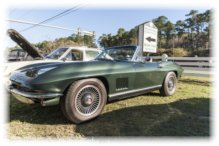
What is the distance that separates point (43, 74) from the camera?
2375 millimetres

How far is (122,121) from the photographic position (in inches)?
108

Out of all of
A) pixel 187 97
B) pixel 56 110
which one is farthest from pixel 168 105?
pixel 56 110

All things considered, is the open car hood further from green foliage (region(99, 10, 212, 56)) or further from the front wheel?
green foliage (region(99, 10, 212, 56))

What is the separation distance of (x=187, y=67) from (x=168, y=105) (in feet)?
18.8

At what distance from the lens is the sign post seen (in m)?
7.83

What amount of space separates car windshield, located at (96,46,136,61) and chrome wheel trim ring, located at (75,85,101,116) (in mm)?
1269

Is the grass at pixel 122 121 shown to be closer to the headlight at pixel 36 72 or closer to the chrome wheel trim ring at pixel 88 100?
the chrome wheel trim ring at pixel 88 100

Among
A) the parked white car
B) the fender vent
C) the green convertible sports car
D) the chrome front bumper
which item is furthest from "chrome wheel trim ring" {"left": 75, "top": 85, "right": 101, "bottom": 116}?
the parked white car

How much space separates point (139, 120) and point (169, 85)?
2.06 meters

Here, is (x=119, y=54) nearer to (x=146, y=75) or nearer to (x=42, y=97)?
(x=146, y=75)

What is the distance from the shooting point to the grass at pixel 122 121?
2.33m

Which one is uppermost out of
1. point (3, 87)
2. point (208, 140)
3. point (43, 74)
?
point (43, 74)

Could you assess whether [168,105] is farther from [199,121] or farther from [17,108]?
[17,108]

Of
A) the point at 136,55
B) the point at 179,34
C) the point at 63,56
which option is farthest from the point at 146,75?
the point at 179,34
